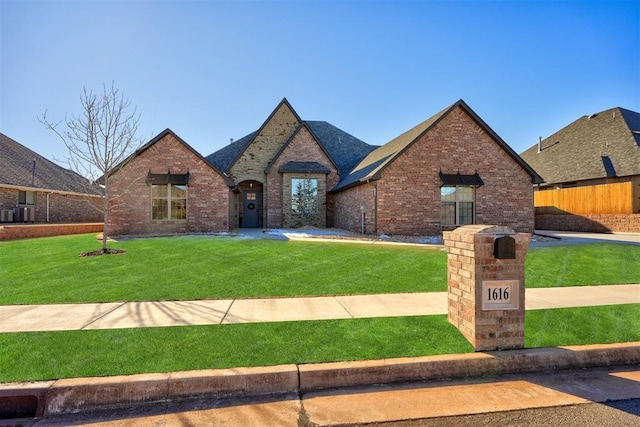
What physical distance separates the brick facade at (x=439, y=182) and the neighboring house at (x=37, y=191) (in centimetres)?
1629

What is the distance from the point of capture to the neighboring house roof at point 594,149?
2352 centimetres

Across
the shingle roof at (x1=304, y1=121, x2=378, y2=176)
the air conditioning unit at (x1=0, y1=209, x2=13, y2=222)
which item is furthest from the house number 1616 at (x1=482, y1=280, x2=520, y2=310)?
the air conditioning unit at (x1=0, y1=209, x2=13, y2=222)

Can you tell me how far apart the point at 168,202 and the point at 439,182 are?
13802 mm

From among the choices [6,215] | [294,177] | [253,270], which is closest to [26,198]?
[6,215]

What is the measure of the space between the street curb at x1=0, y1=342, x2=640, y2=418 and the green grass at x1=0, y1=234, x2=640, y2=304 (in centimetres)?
294

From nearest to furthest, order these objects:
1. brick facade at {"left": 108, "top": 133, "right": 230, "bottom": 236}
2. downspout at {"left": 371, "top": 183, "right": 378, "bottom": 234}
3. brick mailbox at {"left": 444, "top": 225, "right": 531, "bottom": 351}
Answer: brick mailbox at {"left": 444, "top": 225, "right": 531, "bottom": 351} < downspout at {"left": 371, "top": 183, "right": 378, "bottom": 234} < brick facade at {"left": 108, "top": 133, "right": 230, "bottom": 236}

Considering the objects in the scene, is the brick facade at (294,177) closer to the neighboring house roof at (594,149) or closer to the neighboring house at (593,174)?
the neighboring house at (593,174)

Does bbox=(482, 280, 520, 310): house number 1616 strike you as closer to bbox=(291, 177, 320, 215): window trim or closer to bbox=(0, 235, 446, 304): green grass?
bbox=(0, 235, 446, 304): green grass

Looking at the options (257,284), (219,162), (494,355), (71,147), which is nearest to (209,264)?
(257,284)

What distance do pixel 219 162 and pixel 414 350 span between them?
79.5 ft

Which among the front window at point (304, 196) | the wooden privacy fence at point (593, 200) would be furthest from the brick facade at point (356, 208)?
the wooden privacy fence at point (593, 200)

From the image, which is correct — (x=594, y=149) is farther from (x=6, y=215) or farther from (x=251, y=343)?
(x=6, y=215)

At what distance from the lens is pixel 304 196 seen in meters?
23.9

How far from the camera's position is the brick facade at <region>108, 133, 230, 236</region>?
58.9ft
